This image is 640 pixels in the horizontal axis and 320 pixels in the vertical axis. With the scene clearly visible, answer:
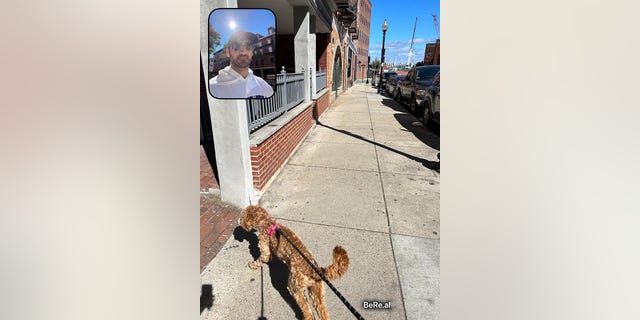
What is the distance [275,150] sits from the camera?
4.23m

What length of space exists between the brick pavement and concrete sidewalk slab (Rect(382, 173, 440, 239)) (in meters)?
1.74

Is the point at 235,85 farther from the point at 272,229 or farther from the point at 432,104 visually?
the point at 432,104

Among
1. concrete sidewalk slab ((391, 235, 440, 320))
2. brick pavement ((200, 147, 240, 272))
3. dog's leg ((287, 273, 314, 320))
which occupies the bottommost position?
concrete sidewalk slab ((391, 235, 440, 320))

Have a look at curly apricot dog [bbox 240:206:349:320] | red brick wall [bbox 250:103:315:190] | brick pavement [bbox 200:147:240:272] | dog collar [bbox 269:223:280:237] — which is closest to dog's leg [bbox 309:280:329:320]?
curly apricot dog [bbox 240:206:349:320]

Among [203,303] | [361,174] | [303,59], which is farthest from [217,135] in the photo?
[303,59]

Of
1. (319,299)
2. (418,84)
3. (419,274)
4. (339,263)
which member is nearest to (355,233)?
(419,274)

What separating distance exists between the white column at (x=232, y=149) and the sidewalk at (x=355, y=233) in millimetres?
353

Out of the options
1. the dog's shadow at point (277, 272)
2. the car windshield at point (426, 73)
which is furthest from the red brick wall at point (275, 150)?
the car windshield at point (426, 73)

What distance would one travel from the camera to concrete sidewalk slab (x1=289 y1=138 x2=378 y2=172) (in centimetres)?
485

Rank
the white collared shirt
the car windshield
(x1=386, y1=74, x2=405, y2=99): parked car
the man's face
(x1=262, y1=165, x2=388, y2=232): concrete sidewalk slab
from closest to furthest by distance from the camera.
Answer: the man's face < the white collared shirt < (x1=262, y1=165, x2=388, y2=232): concrete sidewalk slab < the car windshield < (x1=386, y1=74, x2=405, y2=99): parked car

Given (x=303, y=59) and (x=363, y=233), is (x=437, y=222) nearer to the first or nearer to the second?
(x=363, y=233)

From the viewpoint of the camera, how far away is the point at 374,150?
19.0ft

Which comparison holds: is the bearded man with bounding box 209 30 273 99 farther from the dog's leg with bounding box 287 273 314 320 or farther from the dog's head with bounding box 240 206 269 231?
the dog's leg with bounding box 287 273 314 320

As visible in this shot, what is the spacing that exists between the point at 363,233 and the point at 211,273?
1.47 meters
